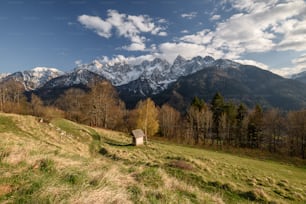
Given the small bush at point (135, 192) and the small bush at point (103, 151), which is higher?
the small bush at point (135, 192)

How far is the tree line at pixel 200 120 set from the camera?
5169 cm

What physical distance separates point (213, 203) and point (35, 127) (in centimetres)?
2718

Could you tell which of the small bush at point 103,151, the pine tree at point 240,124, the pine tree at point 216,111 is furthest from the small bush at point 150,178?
the pine tree at point 216,111

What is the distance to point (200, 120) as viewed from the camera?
61.3m

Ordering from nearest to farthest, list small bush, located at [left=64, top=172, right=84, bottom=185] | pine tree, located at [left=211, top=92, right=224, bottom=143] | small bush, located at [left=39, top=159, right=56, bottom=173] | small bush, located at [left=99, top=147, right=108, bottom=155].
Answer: small bush, located at [left=64, top=172, right=84, bottom=185], small bush, located at [left=39, top=159, right=56, bottom=173], small bush, located at [left=99, top=147, right=108, bottom=155], pine tree, located at [left=211, top=92, right=224, bottom=143]

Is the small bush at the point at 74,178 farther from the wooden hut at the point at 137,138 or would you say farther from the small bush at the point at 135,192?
the wooden hut at the point at 137,138

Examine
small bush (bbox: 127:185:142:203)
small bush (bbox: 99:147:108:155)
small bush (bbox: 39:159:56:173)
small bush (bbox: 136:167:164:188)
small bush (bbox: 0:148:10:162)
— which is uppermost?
small bush (bbox: 0:148:10:162)

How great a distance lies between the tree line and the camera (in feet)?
170

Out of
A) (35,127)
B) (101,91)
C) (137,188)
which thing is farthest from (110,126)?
(137,188)

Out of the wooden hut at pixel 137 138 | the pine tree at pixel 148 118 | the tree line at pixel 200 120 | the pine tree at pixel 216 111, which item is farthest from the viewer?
the pine tree at pixel 216 111

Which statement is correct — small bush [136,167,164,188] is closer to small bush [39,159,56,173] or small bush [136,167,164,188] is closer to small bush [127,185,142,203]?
small bush [127,185,142,203]

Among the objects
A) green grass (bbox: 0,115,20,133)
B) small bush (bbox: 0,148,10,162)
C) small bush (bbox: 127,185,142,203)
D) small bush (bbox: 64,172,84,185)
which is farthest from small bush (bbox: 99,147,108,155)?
small bush (bbox: 127,185,142,203)

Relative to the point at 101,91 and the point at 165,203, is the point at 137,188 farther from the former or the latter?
the point at 101,91

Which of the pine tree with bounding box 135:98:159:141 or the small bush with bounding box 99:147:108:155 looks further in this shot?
the pine tree with bounding box 135:98:159:141
